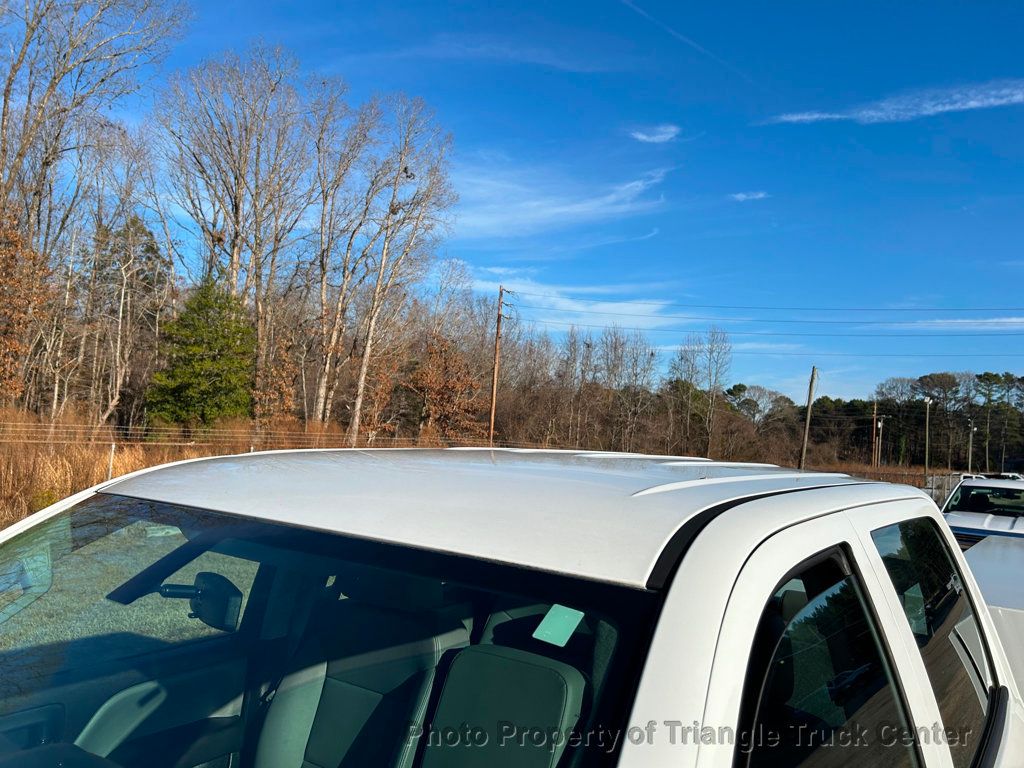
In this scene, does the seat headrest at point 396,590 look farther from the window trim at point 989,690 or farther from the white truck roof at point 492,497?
the window trim at point 989,690

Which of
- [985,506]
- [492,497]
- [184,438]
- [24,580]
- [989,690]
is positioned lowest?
[184,438]

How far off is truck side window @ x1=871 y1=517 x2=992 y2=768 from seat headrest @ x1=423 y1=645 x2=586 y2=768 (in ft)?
2.93

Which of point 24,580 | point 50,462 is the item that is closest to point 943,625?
point 24,580

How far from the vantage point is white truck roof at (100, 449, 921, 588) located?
1322 mm

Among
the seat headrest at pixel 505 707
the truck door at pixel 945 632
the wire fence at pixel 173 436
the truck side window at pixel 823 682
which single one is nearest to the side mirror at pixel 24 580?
the seat headrest at pixel 505 707

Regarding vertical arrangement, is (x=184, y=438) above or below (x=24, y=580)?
below

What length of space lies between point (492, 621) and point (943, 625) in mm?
1314

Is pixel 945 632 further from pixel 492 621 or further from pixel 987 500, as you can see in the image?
pixel 987 500

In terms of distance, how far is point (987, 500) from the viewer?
11.1 meters

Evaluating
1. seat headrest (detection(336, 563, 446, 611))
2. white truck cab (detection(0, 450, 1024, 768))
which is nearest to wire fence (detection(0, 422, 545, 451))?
white truck cab (detection(0, 450, 1024, 768))

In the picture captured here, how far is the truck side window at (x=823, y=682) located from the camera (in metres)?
1.25

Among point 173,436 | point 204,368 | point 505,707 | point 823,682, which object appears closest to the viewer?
point 505,707

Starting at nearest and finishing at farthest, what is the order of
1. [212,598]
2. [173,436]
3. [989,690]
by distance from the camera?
[989,690]
[212,598]
[173,436]

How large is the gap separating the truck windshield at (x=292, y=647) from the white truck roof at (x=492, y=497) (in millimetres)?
35
